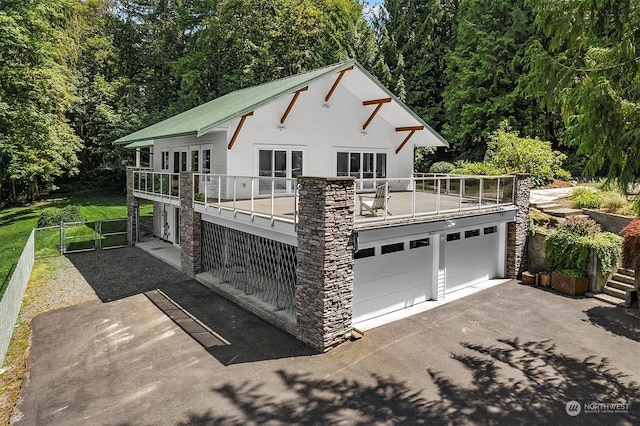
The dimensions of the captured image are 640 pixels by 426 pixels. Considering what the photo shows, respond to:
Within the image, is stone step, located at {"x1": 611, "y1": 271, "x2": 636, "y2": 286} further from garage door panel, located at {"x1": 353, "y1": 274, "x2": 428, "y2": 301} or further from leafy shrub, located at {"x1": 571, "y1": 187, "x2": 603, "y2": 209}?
garage door panel, located at {"x1": 353, "y1": 274, "x2": 428, "y2": 301}

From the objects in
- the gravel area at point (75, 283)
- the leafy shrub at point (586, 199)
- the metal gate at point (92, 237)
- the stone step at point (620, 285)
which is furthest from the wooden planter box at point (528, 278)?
the metal gate at point (92, 237)

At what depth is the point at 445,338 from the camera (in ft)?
31.4

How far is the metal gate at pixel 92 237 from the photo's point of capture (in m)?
19.5

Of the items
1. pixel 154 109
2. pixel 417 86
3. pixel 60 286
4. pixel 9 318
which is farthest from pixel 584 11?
pixel 154 109

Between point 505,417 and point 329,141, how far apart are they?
12.2 metres

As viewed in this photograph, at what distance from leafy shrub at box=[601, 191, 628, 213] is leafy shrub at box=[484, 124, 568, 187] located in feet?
12.7

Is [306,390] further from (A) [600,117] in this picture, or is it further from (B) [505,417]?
(A) [600,117]

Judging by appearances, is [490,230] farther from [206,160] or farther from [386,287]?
[206,160]

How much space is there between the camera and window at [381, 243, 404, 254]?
10.8m

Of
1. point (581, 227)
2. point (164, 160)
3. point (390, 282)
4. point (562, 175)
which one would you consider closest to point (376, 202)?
point (390, 282)

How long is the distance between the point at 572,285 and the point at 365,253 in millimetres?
7166

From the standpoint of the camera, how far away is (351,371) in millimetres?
8188

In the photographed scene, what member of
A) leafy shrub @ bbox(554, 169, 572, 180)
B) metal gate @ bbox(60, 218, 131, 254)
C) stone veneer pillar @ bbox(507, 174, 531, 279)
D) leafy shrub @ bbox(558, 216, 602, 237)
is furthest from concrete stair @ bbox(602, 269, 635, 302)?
metal gate @ bbox(60, 218, 131, 254)

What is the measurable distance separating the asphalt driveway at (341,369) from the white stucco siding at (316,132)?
639cm
